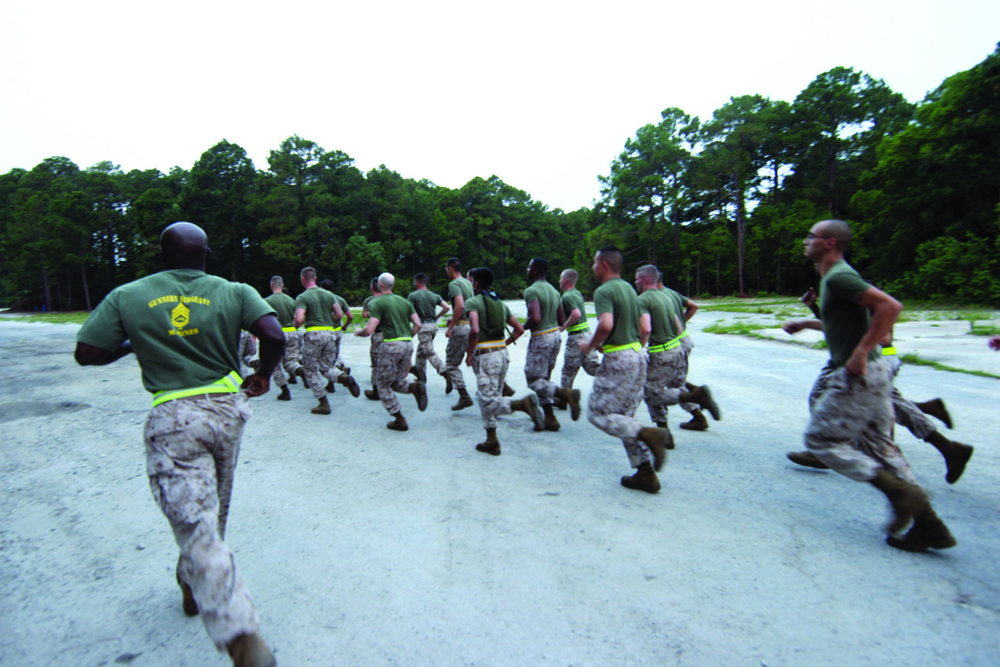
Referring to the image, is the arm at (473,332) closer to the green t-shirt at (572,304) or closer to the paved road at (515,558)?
the paved road at (515,558)

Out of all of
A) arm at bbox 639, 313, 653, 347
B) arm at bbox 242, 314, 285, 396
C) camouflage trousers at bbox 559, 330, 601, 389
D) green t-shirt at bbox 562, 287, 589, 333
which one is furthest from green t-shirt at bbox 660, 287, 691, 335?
arm at bbox 242, 314, 285, 396

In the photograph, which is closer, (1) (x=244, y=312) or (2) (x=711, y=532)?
(1) (x=244, y=312)

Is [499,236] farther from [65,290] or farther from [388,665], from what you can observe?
[388,665]

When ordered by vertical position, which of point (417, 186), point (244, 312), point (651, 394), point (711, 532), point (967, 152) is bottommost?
point (711, 532)

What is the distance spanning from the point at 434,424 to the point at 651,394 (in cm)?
276

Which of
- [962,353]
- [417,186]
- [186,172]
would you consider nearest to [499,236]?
[417,186]

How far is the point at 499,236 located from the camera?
210 feet

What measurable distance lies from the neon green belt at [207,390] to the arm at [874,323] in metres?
3.57

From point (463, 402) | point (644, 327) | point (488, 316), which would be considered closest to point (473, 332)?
point (488, 316)

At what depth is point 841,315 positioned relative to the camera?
350cm

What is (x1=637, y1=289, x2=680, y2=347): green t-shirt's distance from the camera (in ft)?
19.3

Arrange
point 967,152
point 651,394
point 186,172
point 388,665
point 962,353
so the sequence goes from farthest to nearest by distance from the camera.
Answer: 1. point 186,172
2. point 967,152
3. point 962,353
4. point 651,394
5. point 388,665

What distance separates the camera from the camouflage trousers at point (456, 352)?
8.17 m

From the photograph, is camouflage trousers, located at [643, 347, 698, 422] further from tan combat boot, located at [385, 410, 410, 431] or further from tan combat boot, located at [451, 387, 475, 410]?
tan combat boot, located at [385, 410, 410, 431]
